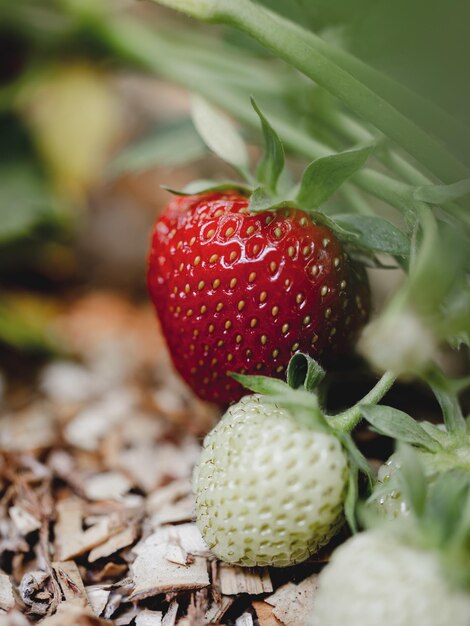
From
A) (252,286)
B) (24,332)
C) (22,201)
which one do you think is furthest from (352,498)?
(22,201)

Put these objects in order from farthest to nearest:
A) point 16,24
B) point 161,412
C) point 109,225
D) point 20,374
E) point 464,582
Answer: point 109,225, point 16,24, point 20,374, point 161,412, point 464,582

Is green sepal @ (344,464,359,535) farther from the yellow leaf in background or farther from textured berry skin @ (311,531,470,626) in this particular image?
the yellow leaf in background

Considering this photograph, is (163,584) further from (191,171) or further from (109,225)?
(191,171)

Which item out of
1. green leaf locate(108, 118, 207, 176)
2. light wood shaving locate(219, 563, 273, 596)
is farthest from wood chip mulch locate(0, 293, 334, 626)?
green leaf locate(108, 118, 207, 176)

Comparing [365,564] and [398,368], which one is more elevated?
[398,368]

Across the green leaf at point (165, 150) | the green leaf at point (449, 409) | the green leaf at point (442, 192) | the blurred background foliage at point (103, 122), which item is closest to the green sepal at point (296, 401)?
the green leaf at point (449, 409)

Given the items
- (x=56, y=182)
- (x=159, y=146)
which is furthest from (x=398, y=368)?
(x=56, y=182)

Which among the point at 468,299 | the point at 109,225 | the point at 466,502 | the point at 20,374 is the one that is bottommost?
the point at 20,374
